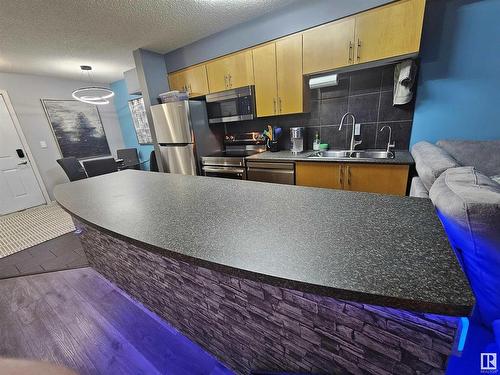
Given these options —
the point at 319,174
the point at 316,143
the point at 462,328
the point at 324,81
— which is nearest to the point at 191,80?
the point at 324,81

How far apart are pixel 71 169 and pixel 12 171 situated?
136 cm

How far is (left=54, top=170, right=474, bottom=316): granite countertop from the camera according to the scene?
483 millimetres

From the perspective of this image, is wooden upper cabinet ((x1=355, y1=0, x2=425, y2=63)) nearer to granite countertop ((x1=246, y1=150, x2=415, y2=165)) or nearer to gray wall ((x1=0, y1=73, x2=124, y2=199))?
granite countertop ((x1=246, y1=150, x2=415, y2=165))

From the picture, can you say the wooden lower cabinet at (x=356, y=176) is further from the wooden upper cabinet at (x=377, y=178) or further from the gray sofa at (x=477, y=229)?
the gray sofa at (x=477, y=229)

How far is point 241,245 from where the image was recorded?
702 millimetres

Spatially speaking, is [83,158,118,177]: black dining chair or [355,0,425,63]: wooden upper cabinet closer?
[355,0,425,63]: wooden upper cabinet

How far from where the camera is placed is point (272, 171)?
2668mm

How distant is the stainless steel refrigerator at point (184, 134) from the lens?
312 cm

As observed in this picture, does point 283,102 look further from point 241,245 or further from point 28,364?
point 28,364

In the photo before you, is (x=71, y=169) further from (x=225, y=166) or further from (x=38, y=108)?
(x=225, y=166)

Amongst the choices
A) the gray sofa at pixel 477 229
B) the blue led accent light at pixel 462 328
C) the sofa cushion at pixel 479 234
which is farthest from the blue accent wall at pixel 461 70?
the blue led accent light at pixel 462 328

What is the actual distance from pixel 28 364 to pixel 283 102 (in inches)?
112

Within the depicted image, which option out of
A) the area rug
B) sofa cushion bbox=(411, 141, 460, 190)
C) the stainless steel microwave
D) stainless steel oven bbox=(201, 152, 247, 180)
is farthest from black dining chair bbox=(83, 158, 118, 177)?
sofa cushion bbox=(411, 141, 460, 190)

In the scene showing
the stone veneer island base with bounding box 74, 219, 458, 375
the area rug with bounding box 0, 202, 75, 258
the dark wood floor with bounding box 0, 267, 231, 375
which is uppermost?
the stone veneer island base with bounding box 74, 219, 458, 375
